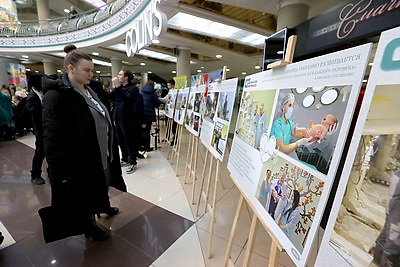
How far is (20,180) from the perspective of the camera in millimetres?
2758

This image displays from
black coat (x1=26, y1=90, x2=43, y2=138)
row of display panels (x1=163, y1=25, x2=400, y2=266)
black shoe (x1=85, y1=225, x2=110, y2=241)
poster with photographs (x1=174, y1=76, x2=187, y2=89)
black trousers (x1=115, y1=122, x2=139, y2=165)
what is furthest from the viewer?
poster with photographs (x1=174, y1=76, x2=187, y2=89)

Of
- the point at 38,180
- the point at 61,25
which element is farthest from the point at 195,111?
the point at 61,25

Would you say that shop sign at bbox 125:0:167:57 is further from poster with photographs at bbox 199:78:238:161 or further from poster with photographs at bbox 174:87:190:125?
poster with photographs at bbox 199:78:238:161

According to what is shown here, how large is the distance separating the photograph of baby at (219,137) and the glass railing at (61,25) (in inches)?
265

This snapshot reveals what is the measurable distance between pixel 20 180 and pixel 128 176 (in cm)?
153

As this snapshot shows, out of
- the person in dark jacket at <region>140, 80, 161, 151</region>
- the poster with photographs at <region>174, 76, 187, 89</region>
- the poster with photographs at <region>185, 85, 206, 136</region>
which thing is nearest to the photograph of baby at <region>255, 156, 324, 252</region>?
the poster with photographs at <region>185, 85, 206, 136</region>

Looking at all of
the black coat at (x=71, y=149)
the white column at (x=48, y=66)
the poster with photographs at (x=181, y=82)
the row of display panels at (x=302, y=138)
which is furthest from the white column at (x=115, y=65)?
the row of display panels at (x=302, y=138)

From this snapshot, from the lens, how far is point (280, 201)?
Answer: 0.72 meters

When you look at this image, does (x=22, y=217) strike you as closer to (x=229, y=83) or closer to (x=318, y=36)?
(x=229, y=83)

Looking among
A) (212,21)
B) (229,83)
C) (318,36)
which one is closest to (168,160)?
(229,83)

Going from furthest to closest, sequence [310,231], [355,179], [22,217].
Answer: [22,217]
[310,231]
[355,179]

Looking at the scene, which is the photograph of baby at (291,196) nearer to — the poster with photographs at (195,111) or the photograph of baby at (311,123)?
the photograph of baby at (311,123)

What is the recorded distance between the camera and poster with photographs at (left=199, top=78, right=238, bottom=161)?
4.72ft

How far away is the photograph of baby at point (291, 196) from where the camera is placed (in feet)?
1.95
